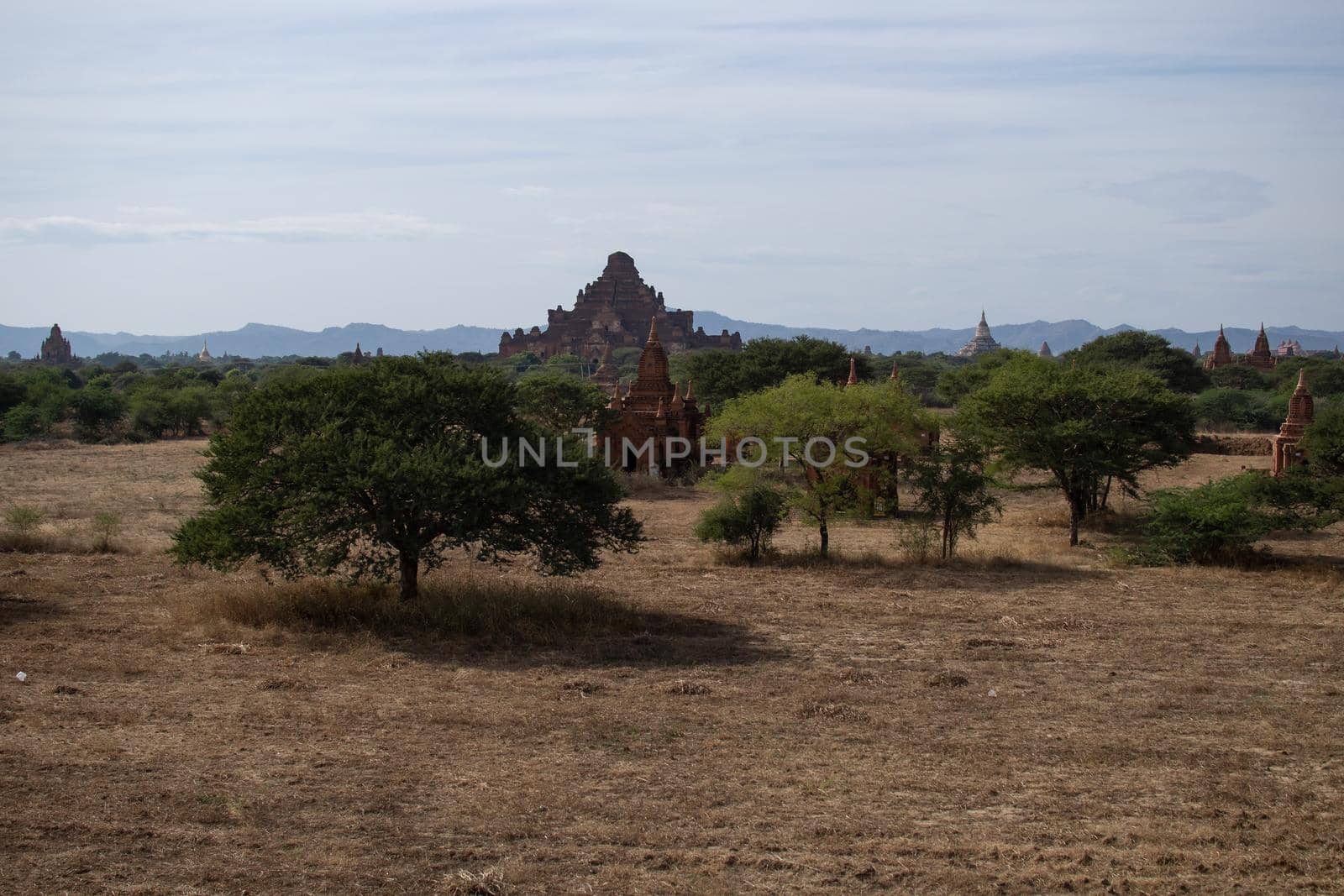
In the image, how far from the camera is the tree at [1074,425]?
23.3 meters

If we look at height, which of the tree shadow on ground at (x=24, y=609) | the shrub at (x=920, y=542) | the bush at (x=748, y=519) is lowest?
the tree shadow on ground at (x=24, y=609)

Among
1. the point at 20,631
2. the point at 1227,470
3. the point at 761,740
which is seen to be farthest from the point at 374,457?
the point at 1227,470

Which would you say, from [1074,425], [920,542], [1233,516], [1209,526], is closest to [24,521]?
[920,542]

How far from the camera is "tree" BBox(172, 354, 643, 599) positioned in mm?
13773

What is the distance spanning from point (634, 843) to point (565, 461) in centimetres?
834

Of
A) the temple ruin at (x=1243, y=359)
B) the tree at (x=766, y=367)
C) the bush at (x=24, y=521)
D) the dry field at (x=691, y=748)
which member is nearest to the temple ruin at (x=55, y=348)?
the tree at (x=766, y=367)

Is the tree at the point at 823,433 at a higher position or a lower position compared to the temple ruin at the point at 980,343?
lower

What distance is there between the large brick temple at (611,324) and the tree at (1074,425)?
102975 millimetres

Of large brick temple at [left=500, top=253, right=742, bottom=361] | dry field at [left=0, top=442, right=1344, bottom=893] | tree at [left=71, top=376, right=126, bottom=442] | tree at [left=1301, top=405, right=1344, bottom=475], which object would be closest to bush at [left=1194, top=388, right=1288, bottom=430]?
tree at [left=1301, top=405, right=1344, bottom=475]

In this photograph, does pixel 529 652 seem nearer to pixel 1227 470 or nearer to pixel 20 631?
pixel 20 631

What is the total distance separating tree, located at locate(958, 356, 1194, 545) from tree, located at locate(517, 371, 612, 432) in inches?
491

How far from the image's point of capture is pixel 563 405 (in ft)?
113

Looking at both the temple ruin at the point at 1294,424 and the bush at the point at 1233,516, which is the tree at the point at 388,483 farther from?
the temple ruin at the point at 1294,424

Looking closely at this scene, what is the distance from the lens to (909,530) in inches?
835
